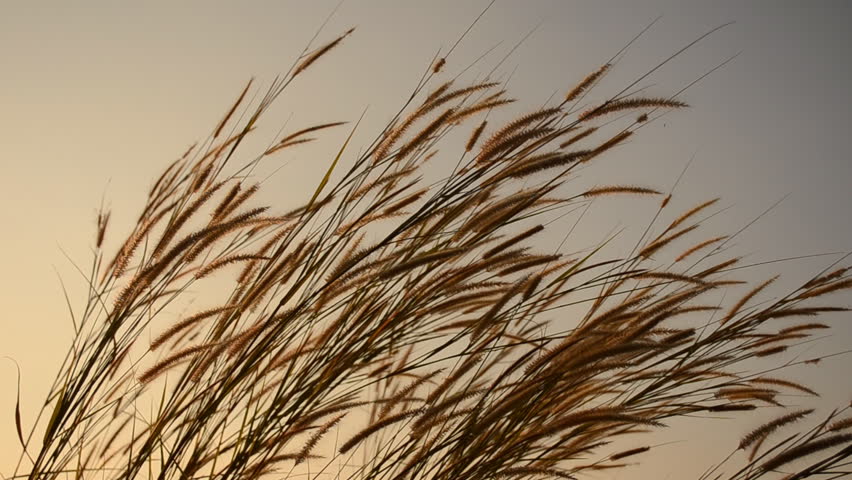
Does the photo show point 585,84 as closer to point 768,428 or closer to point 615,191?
point 615,191

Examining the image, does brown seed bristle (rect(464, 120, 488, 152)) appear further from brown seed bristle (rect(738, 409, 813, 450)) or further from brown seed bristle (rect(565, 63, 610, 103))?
brown seed bristle (rect(738, 409, 813, 450))

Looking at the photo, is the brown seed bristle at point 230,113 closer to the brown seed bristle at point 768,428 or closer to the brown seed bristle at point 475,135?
the brown seed bristle at point 475,135

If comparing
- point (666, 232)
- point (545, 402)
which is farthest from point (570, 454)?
point (666, 232)

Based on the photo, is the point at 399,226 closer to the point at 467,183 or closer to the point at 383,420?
the point at 467,183

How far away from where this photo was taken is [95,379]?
141 centimetres

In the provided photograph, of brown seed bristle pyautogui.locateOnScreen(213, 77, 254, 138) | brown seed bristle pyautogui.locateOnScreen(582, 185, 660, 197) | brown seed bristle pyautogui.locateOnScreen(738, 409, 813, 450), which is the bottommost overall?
brown seed bristle pyautogui.locateOnScreen(738, 409, 813, 450)

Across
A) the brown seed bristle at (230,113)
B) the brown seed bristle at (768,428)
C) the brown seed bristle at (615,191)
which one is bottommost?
the brown seed bristle at (768,428)

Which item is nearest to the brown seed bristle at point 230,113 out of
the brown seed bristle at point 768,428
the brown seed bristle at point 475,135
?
the brown seed bristle at point 475,135

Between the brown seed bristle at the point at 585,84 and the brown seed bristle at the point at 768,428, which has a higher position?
the brown seed bristle at the point at 585,84

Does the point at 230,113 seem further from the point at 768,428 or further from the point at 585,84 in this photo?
the point at 768,428

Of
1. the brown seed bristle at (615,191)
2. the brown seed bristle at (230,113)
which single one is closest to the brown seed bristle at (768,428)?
the brown seed bristle at (615,191)

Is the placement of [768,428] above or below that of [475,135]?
below

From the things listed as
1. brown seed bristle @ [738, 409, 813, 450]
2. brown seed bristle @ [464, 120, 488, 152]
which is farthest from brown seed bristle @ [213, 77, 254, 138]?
brown seed bristle @ [738, 409, 813, 450]

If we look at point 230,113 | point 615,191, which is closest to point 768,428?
A: point 615,191
